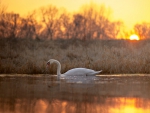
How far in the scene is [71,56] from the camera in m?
29.5

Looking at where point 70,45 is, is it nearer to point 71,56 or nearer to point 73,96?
point 71,56

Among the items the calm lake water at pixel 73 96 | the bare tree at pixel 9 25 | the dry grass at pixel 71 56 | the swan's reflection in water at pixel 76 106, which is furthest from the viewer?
the bare tree at pixel 9 25

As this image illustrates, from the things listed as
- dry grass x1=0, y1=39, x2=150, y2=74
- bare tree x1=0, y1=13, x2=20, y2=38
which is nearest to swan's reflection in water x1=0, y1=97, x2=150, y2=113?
dry grass x1=0, y1=39, x2=150, y2=74

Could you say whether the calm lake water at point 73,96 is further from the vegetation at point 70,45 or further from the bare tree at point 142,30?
the bare tree at point 142,30

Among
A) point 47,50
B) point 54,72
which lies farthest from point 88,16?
point 54,72

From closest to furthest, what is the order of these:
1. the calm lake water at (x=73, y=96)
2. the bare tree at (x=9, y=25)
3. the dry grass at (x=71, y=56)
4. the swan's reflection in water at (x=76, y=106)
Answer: the swan's reflection in water at (x=76, y=106)
the calm lake water at (x=73, y=96)
the dry grass at (x=71, y=56)
the bare tree at (x=9, y=25)

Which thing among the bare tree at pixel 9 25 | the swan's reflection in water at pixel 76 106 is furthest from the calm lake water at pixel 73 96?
the bare tree at pixel 9 25

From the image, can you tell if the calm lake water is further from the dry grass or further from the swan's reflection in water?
the dry grass

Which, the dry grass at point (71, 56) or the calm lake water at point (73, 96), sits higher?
the dry grass at point (71, 56)

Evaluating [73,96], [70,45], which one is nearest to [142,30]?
[70,45]

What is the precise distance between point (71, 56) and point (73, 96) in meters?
16.2

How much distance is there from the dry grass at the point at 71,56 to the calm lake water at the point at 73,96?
171 inches

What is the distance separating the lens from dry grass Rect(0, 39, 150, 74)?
2247 centimetres

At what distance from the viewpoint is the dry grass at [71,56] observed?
73.7 ft
